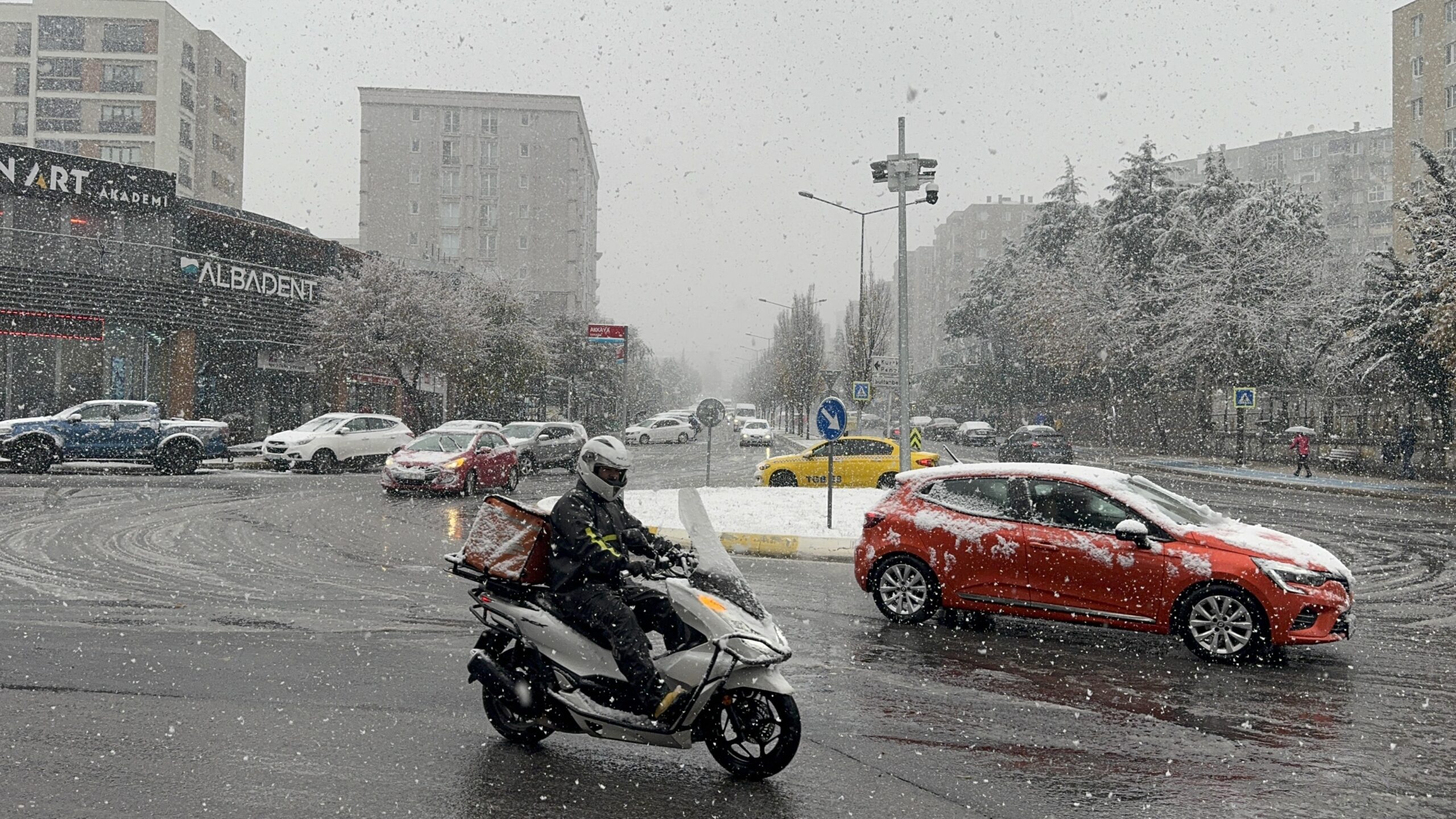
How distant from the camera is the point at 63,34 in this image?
210ft

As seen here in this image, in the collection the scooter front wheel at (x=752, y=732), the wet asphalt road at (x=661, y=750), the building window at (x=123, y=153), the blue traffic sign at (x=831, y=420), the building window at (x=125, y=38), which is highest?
the building window at (x=125, y=38)

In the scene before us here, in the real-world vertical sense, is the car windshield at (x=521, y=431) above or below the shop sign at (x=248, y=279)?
below

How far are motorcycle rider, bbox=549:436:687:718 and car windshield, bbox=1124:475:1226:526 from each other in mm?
4953

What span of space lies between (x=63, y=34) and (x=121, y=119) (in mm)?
5827

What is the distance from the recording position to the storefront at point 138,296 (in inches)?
1254

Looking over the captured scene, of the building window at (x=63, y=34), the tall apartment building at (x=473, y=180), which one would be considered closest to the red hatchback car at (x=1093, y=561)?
the building window at (x=63, y=34)

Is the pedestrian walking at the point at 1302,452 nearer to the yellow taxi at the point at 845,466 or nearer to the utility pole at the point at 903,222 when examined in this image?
the yellow taxi at the point at 845,466

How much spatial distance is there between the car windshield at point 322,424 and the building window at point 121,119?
1785 inches

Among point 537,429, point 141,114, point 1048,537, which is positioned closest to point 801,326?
point 537,429

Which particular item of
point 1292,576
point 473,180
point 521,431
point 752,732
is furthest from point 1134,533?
point 473,180

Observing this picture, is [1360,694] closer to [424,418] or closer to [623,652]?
[623,652]

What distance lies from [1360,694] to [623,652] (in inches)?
196

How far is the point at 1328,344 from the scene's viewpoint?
1500 inches

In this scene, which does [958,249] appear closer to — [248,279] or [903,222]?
[248,279]
